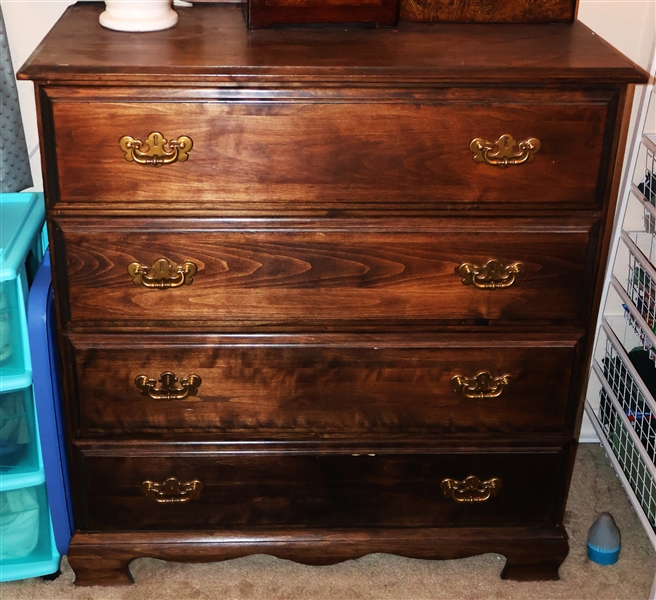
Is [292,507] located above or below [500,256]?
below

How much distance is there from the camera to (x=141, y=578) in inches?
71.3

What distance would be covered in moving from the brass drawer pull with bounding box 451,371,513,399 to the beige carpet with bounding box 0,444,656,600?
468mm

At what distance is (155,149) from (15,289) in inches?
16.9

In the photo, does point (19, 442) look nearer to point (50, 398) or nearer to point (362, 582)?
point (50, 398)

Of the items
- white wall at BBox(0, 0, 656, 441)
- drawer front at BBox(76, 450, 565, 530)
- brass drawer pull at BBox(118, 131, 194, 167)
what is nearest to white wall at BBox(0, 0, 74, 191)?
white wall at BBox(0, 0, 656, 441)

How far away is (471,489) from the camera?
5.66 ft

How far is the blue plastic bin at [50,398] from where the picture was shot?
1.57 m

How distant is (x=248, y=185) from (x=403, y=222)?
0.89 feet

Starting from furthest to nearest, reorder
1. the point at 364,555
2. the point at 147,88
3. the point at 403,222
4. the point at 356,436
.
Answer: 1. the point at 364,555
2. the point at 356,436
3. the point at 403,222
4. the point at 147,88

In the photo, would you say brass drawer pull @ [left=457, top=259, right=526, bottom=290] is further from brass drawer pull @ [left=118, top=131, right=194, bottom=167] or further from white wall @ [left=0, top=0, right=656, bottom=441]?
white wall @ [left=0, top=0, right=656, bottom=441]

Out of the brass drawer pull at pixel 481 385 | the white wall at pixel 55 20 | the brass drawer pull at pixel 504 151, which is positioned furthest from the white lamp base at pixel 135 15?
the brass drawer pull at pixel 481 385

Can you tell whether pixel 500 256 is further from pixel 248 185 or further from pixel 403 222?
pixel 248 185

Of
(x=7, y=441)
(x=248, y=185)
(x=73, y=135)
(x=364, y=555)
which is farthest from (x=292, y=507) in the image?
(x=73, y=135)

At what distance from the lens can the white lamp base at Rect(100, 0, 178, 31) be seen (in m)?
1.48
